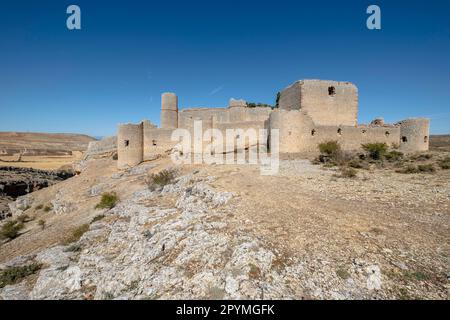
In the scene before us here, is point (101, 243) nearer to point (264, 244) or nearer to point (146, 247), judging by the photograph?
point (146, 247)

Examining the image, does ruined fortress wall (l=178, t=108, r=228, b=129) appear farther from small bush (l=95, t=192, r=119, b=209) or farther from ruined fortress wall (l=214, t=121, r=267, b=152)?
small bush (l=95, t=192, r=119, b=209)

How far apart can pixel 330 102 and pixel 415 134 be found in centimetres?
623

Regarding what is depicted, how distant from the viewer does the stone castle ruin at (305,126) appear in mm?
16266

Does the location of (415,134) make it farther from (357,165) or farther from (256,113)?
(256,113)

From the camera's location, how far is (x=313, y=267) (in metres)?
4.21

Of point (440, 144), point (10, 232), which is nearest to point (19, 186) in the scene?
point (10, 232)

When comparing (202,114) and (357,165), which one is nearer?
(357,165)

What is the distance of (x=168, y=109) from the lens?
72.7 ft

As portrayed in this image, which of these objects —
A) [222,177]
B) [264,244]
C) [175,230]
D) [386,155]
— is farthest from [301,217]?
[386,155]

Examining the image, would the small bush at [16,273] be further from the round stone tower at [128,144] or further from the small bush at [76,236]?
the round stone tower at [128,144]

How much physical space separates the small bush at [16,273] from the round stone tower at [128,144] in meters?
13.1

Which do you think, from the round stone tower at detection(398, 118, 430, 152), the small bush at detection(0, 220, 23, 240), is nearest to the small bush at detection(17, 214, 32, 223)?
the small bush at detection(0, 220, 23, 240)

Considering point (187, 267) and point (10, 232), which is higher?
point (187, 267)

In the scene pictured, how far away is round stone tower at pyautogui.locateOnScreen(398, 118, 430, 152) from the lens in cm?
1702
